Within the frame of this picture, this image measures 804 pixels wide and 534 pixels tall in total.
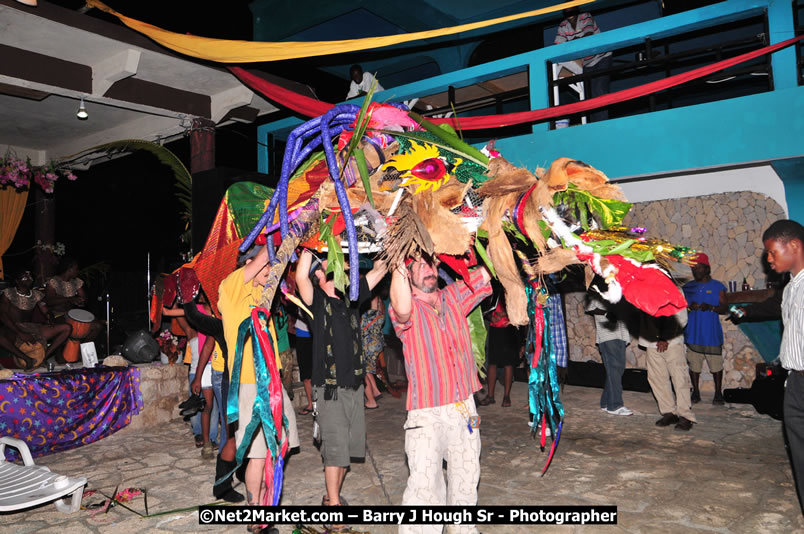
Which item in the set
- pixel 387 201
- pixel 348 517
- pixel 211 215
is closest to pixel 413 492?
pixel 348 517

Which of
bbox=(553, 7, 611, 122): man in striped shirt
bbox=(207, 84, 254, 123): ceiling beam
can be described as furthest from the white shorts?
bbox=(553, 7, 611, 122): man in striped shirt

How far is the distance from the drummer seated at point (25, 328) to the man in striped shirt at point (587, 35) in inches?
309

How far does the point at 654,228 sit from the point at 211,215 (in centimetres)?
696

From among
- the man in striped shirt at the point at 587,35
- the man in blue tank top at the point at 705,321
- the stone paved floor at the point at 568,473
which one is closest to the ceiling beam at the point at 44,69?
the stone paved floor at the point at 568,473

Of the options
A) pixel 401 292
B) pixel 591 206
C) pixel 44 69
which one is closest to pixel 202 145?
pixel 44 69

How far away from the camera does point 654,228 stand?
9086 millimetres

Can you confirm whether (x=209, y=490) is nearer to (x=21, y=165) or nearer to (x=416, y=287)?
(x=416, y=287)

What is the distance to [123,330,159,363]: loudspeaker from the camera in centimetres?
737

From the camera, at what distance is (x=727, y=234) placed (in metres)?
8.39

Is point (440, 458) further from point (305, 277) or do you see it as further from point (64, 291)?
point (64, 291)

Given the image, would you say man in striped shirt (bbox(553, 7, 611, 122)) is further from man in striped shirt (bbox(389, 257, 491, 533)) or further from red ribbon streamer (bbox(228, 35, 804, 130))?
man in striped shirt (bbox(389, 257, 491, 533))

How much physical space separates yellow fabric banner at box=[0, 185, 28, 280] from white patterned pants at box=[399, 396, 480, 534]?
36.2 ft

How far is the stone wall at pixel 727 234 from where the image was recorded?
8.06 metres

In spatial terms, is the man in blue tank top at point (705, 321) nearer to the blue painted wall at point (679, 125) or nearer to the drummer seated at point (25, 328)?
the blue painted wall at point (679, 125)
